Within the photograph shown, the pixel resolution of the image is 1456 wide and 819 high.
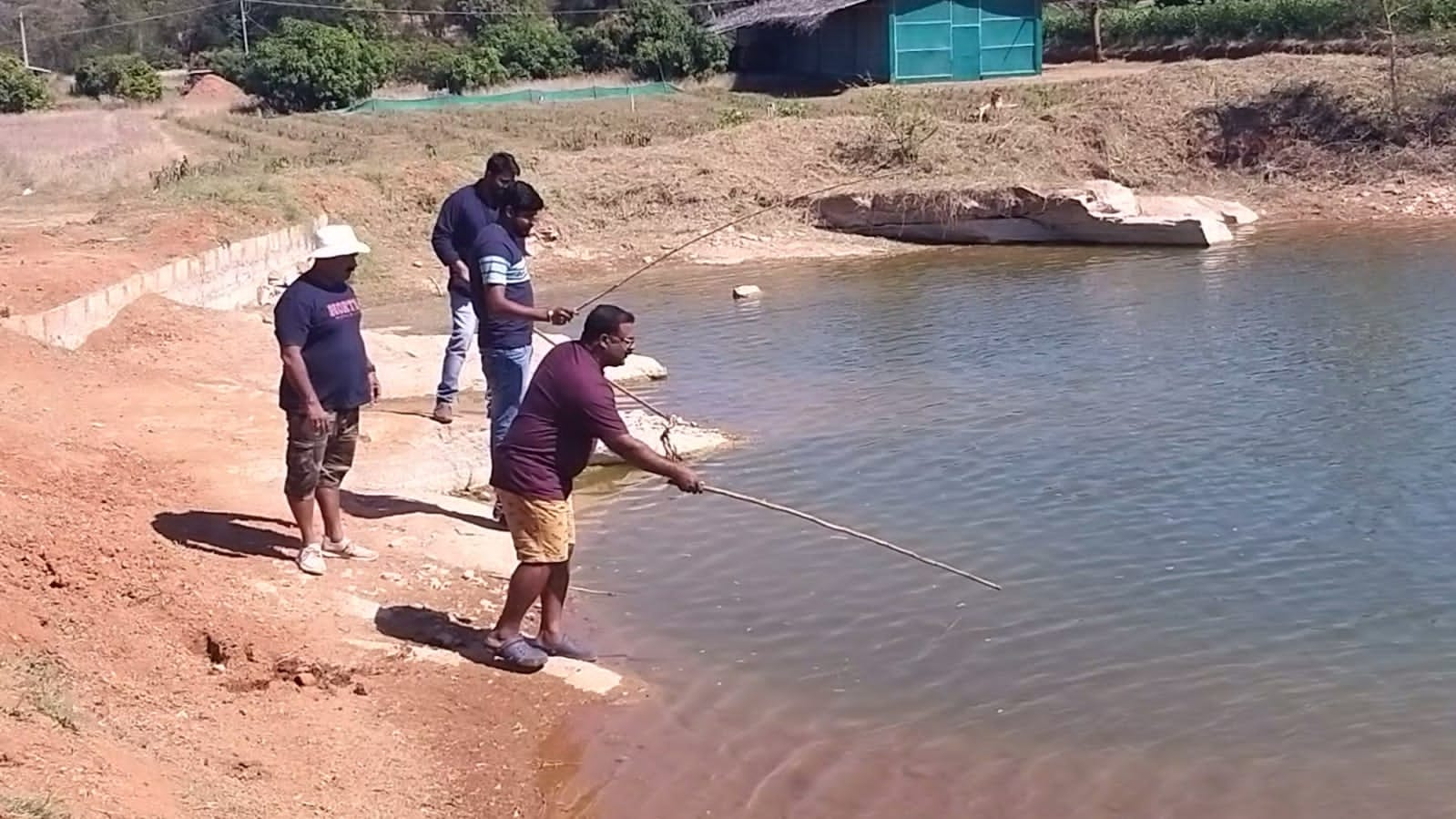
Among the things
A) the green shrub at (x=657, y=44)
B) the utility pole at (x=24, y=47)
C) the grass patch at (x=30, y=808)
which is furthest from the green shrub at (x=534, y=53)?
the grass patch at (x=30, y=808)

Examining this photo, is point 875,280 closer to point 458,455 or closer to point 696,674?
point 458,455

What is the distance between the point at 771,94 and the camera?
1736 inches

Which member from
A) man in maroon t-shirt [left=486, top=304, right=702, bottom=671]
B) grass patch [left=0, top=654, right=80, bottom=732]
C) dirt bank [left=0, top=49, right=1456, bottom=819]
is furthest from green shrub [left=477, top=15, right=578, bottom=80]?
grass patch [left=0, top=654, right=80, bottom=732]

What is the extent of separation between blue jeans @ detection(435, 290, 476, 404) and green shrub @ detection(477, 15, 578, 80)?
42.8m

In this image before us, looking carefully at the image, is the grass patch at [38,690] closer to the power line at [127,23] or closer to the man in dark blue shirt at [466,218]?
the man in dark blue shirt at [466,218]

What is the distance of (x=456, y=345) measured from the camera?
10.3m

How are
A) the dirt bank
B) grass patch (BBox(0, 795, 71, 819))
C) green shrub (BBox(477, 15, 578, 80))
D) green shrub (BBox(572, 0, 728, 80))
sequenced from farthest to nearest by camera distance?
green shrub (BBox(477, 15, 578, 80)) < green shrub (BBox(572, 0, 728, 80)) < the dirt bank < grass patch (BBox(0, 795, 71, 819))

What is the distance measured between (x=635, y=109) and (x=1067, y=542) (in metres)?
31.9

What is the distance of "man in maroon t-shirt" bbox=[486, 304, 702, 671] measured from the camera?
6.21m

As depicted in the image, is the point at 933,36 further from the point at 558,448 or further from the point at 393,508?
the point at 558,448

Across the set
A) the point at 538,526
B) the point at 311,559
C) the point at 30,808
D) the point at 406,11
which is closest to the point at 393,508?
the point at 311,559

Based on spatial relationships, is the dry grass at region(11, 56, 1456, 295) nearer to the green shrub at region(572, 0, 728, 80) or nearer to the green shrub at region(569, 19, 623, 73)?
the green shrub at region(572, 0, 728, 80)

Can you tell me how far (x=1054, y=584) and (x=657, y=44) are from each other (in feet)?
143

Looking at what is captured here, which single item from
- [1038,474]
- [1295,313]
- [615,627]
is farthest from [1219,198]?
[615,627]
